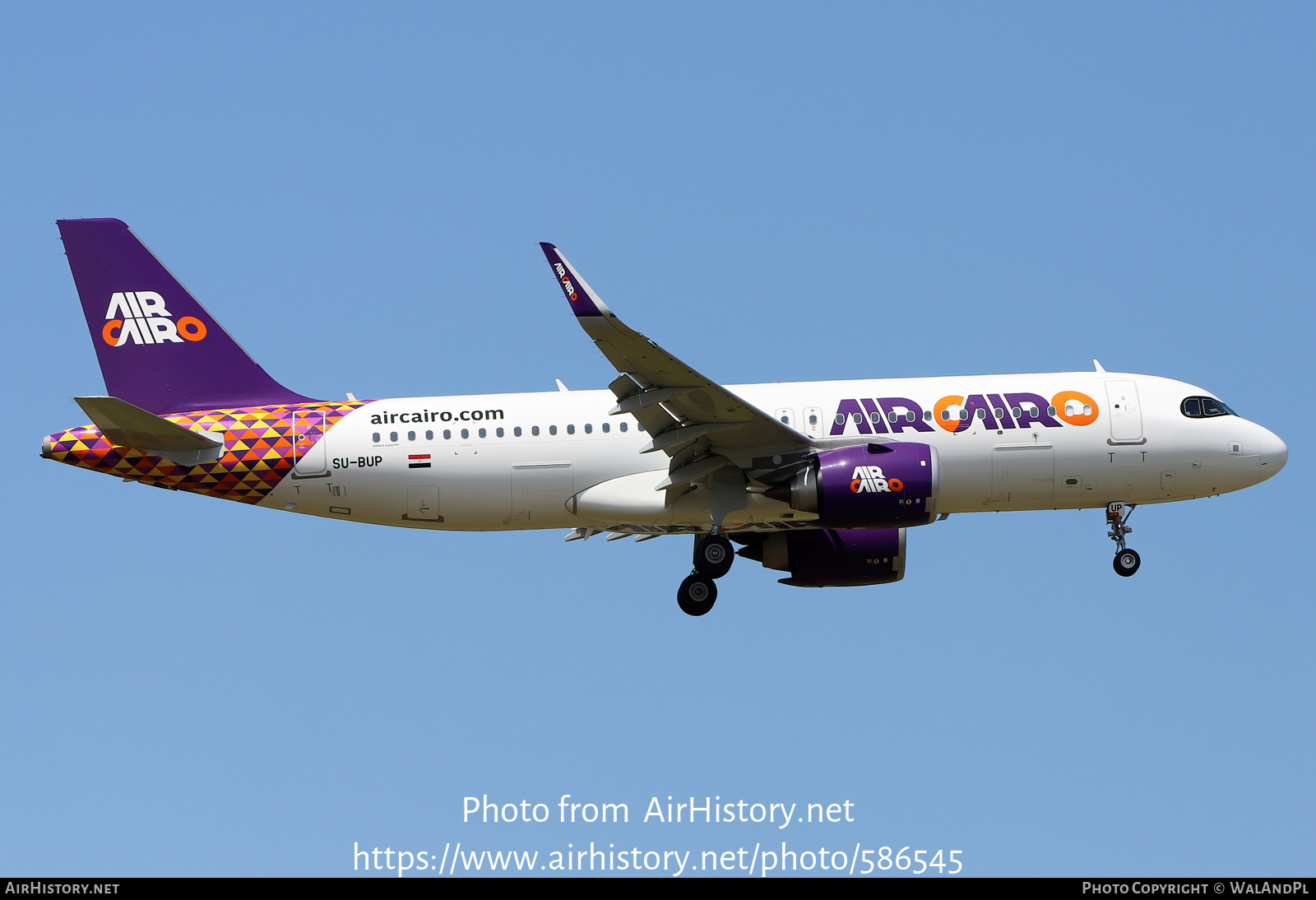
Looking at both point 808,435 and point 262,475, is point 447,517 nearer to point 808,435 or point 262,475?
point 262,475

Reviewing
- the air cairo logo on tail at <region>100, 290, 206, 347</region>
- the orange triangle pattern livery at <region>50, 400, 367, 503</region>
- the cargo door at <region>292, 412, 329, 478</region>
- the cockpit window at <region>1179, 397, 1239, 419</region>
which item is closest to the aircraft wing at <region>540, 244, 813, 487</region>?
the cargo door at <region>292, 412, 329, 478</region>

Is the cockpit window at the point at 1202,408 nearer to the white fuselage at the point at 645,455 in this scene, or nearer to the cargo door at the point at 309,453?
the white fuselage at the point at 645,455

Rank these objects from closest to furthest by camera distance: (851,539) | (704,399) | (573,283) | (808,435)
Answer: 1. (573,283)
2. (704,399)
3. (808,435)
4. (851,539)

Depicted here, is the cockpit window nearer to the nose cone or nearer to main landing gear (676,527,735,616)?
the nose cone

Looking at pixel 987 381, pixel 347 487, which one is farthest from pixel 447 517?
pixel 987 381

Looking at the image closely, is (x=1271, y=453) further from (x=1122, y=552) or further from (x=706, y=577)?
(x=706, y=577)

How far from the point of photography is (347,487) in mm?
36000

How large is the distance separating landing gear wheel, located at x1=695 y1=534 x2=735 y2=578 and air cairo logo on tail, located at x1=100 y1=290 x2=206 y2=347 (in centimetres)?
1335

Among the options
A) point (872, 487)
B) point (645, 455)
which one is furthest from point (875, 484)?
point (645, 455)

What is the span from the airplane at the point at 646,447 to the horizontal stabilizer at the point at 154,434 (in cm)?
4

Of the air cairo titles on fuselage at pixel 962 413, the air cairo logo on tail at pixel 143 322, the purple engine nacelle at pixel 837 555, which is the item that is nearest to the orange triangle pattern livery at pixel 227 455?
the air cairo logo on tail at pixel 143 322

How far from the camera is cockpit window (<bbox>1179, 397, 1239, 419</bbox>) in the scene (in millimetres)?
36938

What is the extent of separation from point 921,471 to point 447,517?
11.0 meters

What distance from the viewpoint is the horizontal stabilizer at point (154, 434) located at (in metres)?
34.2
